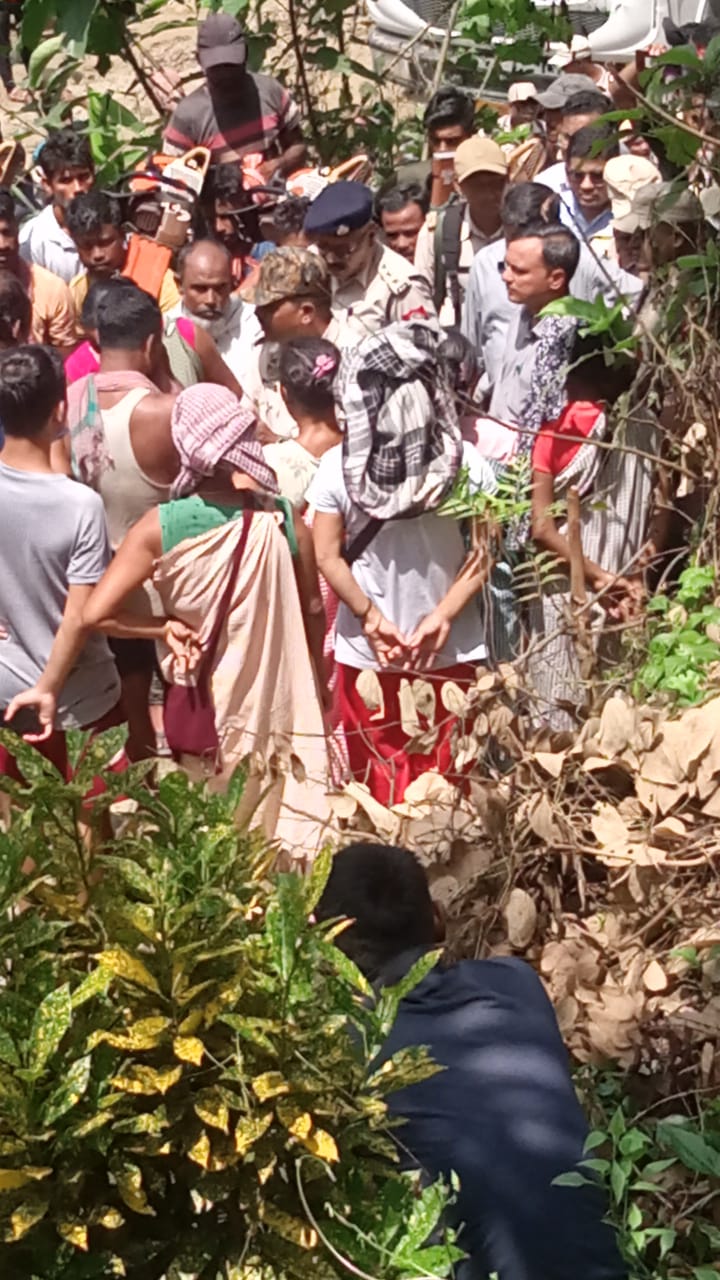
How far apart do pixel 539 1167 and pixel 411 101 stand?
30.8ft

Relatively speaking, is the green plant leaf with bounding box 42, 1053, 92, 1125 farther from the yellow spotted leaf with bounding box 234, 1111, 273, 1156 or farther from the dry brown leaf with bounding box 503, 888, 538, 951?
the dry brown leaf with bounding box 503, 888, 538, 951

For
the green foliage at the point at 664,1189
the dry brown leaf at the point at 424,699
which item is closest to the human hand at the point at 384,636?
the dry brown leaf at the point at 424,699

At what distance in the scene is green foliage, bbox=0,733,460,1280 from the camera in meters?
2.01

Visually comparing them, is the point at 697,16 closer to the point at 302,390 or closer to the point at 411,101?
the point at 411,101

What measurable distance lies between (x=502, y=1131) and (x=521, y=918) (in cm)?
100

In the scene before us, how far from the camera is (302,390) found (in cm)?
489

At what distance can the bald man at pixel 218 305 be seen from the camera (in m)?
5.83

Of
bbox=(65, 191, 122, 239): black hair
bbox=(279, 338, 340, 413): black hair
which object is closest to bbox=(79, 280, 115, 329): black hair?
bbox=(65, 191, 122, 239): black hair

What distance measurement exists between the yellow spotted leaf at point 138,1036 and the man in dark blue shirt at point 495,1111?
2.22 feet

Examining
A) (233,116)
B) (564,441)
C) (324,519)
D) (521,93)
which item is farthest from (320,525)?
(521,93)

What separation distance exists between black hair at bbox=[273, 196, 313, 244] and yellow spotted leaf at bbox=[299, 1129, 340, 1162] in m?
4.77

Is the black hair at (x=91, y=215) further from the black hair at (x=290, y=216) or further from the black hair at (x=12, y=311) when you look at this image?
the black hair at (x=290, y=216)

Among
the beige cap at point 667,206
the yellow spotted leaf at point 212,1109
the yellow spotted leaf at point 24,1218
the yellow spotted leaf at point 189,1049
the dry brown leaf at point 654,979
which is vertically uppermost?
the yellow spotted leaf at point 189,1049

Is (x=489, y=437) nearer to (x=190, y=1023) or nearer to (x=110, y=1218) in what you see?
(x=190, y=1023)
